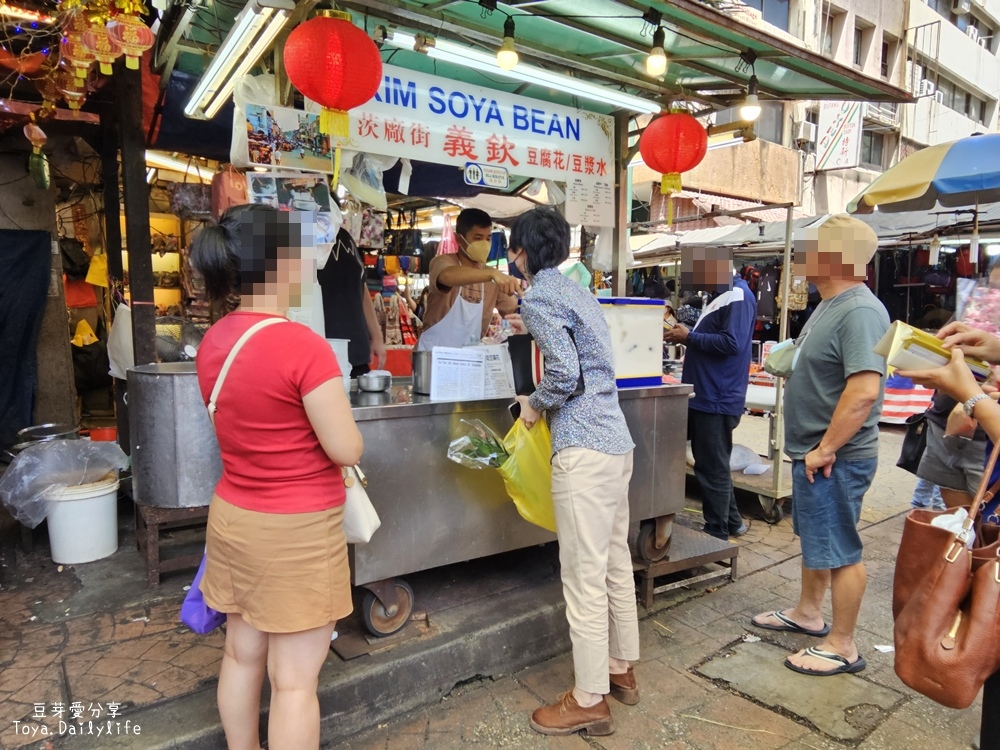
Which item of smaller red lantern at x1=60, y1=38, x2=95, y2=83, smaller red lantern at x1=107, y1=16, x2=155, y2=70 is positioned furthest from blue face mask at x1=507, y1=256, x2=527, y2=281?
smaller red lantern at x1=60, y1=38, x2=95, y2=83

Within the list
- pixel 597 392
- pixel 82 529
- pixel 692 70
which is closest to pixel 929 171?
pixel 692 70

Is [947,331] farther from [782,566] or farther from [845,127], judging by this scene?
[845,127]

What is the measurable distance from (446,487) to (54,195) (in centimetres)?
616

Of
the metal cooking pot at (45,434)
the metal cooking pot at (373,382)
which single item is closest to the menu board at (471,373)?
the metal cooking pot at (373,382)

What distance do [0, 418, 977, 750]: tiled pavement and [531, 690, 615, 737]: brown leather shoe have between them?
0.04 meters

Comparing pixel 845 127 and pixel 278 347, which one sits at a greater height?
pixel 845 127

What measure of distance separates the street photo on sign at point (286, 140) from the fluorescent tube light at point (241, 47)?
33cm

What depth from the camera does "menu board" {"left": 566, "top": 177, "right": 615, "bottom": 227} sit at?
204 inches

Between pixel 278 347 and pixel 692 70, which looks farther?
pixel 692 70

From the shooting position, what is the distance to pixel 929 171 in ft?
17.3

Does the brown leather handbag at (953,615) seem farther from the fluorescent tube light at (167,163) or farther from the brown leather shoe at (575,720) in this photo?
the fluorescent tube light at (167,163)

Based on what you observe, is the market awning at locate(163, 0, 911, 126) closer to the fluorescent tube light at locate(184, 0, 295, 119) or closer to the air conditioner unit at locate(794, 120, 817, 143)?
the fluorescent tube light at locate(184, 0, 295, 119)

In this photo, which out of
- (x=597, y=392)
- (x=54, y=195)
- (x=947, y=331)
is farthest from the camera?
(x=54, y=195)

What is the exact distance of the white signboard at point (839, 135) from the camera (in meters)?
15.4
